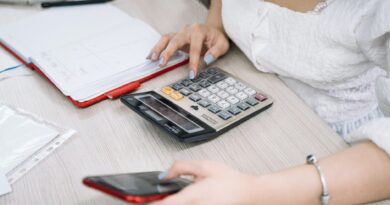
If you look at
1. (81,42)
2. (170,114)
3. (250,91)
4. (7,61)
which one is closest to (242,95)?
(250,91)

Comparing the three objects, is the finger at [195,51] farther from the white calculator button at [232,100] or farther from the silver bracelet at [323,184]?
the silver bracelet at [323,184]

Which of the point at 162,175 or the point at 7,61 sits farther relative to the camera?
the point at 7,61

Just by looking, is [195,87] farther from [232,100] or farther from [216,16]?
[216,16]

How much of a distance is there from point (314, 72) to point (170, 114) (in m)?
0.26

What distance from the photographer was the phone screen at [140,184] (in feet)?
1.25

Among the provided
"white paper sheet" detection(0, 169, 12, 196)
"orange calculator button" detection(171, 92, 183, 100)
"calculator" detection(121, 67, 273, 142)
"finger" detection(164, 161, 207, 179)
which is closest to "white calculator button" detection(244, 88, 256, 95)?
"calculator" detection(121, 67, 273, 142)

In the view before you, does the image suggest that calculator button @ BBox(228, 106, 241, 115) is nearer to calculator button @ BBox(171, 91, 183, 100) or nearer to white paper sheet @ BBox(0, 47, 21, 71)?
calculator button @ BBox(171, 91, 183, 100)

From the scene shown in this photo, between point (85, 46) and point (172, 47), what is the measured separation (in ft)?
0.55

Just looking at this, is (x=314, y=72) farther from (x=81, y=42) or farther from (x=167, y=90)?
(x=81, y=42)

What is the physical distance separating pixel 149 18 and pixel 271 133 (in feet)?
1.47

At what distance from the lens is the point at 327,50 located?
69 cm

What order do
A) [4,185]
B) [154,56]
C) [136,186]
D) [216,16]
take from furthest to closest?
[216,16]
[154,56]
[4,185]
[136,186]

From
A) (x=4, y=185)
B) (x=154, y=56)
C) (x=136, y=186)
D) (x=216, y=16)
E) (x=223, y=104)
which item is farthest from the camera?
(x=216, y=16)

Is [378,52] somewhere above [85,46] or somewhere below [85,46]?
above
